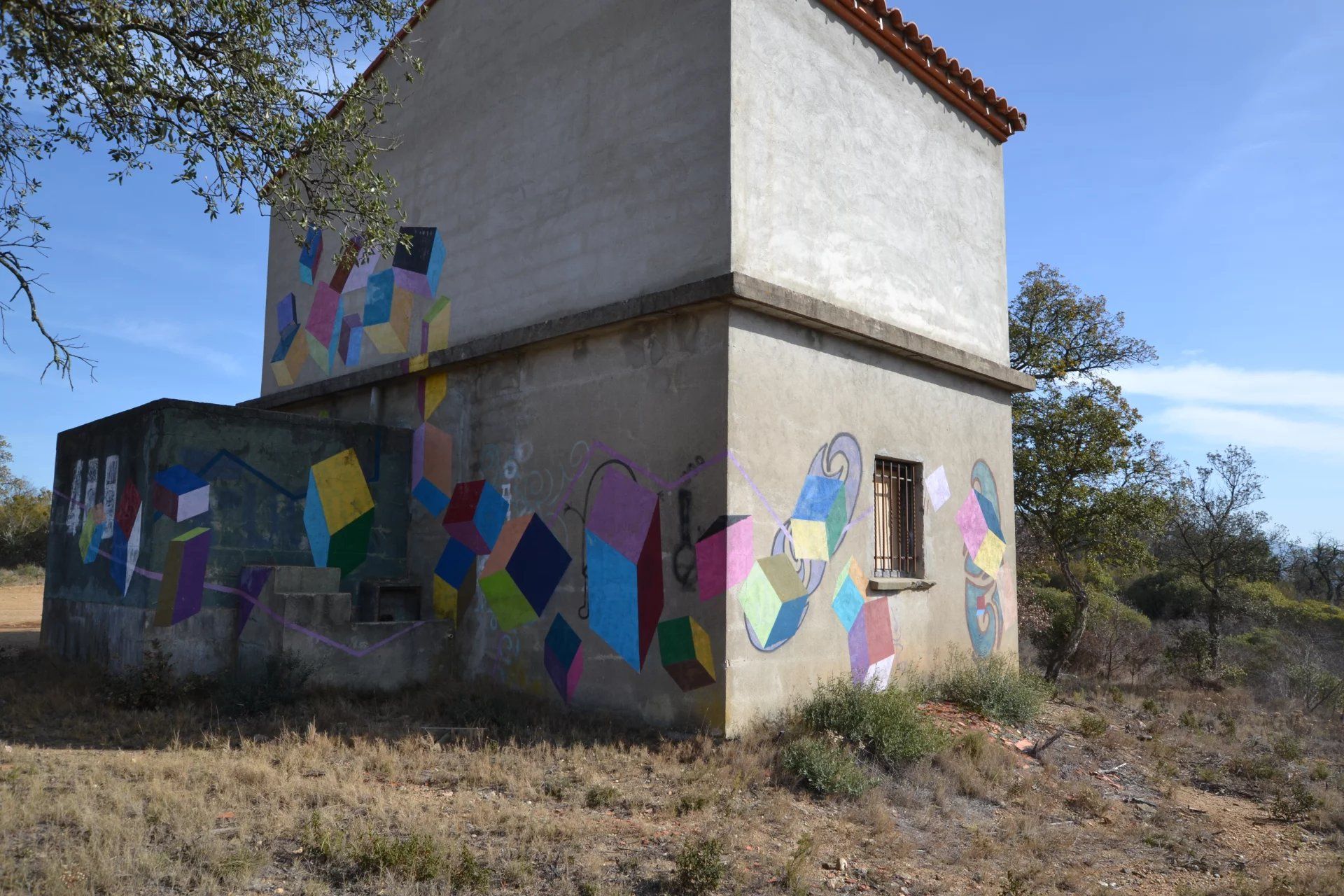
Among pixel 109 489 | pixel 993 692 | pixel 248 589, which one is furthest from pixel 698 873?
pixel 109 489

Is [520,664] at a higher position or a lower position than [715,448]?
lower

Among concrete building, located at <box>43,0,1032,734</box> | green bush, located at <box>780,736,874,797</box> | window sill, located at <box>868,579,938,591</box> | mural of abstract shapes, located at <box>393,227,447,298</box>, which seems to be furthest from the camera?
mural of abstract shapes, located at <box>393,227,447,298</box>

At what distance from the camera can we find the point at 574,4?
32.1 ft

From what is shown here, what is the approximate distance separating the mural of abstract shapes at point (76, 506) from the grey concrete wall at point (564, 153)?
3.48m

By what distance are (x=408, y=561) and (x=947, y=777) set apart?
623cm

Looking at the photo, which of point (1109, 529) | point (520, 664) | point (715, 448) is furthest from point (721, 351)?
point (1109, 529)

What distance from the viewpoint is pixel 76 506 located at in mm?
11336

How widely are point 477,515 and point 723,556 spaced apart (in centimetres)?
Result: 346

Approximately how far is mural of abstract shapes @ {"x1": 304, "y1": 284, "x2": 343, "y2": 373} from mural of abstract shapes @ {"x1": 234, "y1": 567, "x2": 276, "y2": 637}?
4035 millimetres

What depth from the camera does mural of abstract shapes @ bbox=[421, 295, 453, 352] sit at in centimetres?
1088

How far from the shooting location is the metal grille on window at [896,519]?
9.62 m

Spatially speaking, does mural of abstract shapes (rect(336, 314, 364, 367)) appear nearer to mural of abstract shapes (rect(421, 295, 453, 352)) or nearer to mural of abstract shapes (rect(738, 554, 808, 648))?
mural of abstract shapes (rect(421, 295, 453, 352))

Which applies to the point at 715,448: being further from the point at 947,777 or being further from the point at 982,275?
the point at 982,275

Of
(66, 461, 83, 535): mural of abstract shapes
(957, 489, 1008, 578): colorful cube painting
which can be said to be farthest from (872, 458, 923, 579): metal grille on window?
(66, 461, 83, 535): mural of abstract shapes
